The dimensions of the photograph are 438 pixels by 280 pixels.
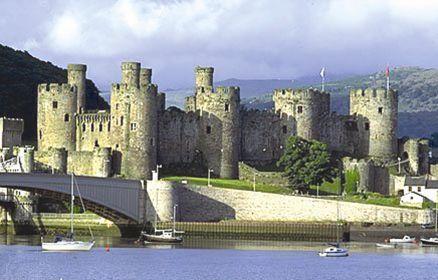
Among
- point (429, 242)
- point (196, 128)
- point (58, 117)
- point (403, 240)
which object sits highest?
point (58, 117)

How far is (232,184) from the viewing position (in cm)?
11450

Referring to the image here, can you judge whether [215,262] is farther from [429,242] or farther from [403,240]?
[429,242]

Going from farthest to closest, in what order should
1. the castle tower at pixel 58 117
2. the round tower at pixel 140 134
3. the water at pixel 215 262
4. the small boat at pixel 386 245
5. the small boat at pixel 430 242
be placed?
the castle tower at pixel 58 117 → the round tower at pixel 140 134 → the small boat at pixel 430 242 → the small boat at pixel 386 245 → the water at pixel 215 262

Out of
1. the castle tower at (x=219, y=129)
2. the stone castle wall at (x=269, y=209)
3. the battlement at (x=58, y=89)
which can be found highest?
the battlement at (x=58, y=89)

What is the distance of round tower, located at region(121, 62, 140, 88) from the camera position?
382 feet

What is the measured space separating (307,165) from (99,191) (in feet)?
58.0

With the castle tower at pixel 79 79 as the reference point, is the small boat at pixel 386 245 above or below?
below

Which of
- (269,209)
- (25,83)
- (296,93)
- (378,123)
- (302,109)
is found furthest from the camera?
(25,83)

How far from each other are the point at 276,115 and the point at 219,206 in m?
14.5

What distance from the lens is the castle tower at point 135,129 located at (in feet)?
376

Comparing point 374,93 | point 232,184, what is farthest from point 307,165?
point 374,93

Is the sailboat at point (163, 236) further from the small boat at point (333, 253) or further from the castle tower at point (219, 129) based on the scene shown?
the castle tower at point (219, 129)

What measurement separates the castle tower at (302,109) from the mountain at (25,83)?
20.0m

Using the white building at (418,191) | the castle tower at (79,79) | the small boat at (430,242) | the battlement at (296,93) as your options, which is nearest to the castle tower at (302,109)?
the battlement at (296,93)
